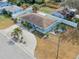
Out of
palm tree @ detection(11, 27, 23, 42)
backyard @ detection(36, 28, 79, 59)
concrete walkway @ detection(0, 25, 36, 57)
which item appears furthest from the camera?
palm tree @ detection(11, 27, 23, 42)

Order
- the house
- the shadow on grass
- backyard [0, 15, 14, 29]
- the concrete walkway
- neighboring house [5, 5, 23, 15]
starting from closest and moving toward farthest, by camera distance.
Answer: the concrete walkway < the shadow on grass < the house < backyard [0, 15, 14, 29] < neighboring house [5, 5, 23, 15]

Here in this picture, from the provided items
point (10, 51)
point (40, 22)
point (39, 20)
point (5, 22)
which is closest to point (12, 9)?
point (5, 22)

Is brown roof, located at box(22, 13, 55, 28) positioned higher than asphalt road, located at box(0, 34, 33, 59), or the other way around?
brown roof, located at box(22, 13, 55, 28)

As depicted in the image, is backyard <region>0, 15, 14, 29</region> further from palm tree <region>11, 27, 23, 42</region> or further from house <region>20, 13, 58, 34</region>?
palm tree <region>11, 27, 23, 42</region>

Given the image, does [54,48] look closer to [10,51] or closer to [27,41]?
[27,41]

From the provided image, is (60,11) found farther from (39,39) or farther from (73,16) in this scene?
(39,39)

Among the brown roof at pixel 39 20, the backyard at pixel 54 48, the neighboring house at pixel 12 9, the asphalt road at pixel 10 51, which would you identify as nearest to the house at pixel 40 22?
the brown roof at pixel 39 20

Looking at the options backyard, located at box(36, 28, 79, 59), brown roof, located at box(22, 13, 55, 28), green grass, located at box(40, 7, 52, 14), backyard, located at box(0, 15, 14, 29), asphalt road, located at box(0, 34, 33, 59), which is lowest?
green grass, located at box(40, 7, 52, 14)

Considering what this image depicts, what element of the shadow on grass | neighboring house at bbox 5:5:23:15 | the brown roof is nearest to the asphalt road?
the brown roof
